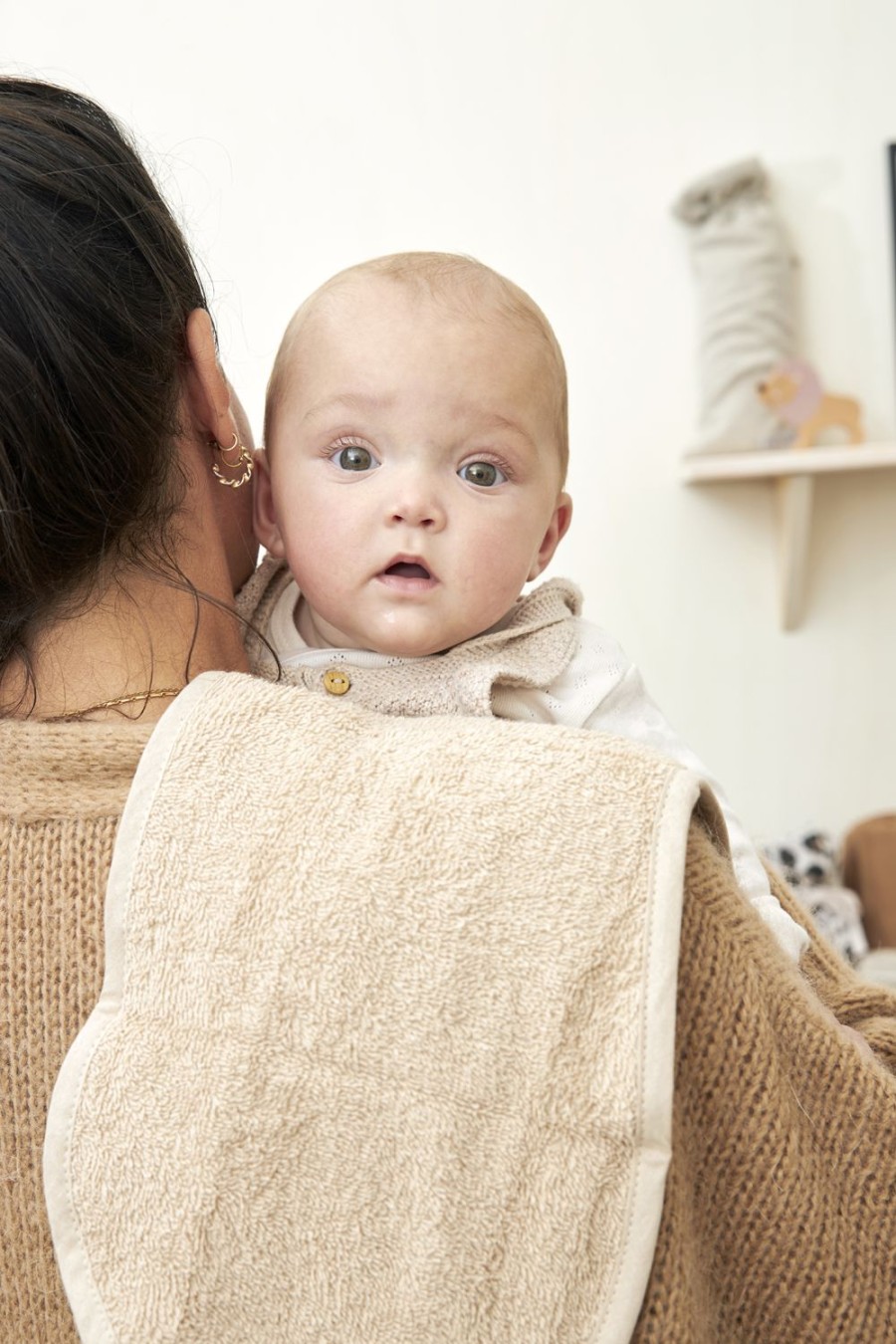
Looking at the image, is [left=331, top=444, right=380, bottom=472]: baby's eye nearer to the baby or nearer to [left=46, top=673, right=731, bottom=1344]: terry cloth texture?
the baby

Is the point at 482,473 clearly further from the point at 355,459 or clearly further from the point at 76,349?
the point at 76,349

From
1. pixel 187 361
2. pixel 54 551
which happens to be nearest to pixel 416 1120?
pixel 54 551

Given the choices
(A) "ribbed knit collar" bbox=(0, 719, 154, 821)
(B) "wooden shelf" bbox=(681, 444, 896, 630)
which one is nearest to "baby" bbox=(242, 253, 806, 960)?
(A) "ribbed knit collar" bbox=(0, 719, 154, 821)

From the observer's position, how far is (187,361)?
2.88 feet

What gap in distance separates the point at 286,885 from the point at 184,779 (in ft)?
0.28

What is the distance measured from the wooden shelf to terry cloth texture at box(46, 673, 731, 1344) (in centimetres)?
203

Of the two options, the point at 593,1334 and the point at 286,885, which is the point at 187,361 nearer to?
the point at 286,885

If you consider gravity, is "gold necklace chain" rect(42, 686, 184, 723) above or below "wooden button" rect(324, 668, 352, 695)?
above

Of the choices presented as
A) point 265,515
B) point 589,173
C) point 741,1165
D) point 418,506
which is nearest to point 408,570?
point 418,506

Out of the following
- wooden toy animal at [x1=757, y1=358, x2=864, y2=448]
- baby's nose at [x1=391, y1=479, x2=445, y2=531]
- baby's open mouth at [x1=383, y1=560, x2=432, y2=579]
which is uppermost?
baby's nose at [x1=391, y1=479, x2=445, y2=531]

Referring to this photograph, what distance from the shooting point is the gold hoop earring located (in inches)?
36.9

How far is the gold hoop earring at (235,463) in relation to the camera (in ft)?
3.07

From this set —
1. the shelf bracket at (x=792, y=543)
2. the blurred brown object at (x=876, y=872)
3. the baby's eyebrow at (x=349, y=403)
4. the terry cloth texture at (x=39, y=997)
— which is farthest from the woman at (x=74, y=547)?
the blurred brown object at (x=876, y=872)

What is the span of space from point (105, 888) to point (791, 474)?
7.15 feet
